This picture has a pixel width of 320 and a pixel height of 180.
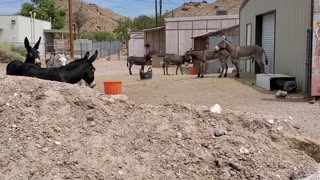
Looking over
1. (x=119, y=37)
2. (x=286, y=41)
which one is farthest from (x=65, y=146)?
(x=119, y=37)

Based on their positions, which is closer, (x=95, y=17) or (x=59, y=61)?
(x=59, y=61)

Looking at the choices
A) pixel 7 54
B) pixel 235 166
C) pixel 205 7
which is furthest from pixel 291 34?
pixel 205 7

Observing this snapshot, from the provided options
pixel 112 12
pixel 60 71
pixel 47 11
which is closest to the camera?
pixel 60 71

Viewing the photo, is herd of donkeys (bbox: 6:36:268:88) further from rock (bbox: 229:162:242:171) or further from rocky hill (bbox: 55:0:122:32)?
rocky hill (bbox: 55:0:122:32)

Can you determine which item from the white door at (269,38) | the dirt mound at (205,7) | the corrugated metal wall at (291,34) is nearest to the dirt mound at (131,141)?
the corrugated metal wall at (291,34)

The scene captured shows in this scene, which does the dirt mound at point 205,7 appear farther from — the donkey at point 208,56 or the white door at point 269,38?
the white door at point 269,38

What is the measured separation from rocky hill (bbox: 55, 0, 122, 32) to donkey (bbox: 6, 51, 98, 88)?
372 feet

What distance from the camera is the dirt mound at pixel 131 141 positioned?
5.55 meters

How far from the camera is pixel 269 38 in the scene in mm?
20641

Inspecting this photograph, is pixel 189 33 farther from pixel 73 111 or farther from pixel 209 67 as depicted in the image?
pixel 73 111

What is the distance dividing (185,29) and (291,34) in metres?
27.2

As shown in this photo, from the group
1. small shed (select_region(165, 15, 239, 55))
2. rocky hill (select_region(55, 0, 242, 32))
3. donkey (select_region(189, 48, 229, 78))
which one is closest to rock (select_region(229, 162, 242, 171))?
donkey (select_region(189, 48, 229, 78))

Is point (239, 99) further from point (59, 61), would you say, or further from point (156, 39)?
point (156, 39)

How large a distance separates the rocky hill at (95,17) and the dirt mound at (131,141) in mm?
117926
